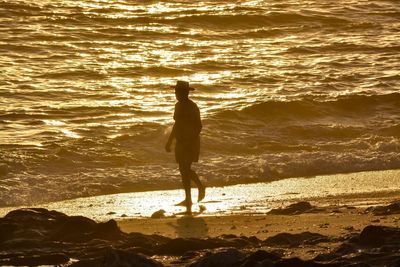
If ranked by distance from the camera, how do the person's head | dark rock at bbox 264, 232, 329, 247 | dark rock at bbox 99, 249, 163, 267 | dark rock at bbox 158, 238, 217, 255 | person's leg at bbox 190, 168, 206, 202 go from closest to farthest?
dark rock at bbox 99, 249, 163, 267
dark rock at bbox 158, 238, 217, 255
dark rock at bbox 264, 232, 329, 247
the person's head
person's leg at bbox 190, 168, 206, 202

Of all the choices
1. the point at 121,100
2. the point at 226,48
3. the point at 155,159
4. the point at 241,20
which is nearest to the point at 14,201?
the point at 155,159

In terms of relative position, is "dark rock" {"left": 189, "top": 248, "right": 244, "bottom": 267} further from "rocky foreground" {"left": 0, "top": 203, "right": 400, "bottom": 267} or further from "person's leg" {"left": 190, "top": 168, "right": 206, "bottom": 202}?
"person's leg" {"left": 190, "top": 168, "right": 206, "bottom": 202}

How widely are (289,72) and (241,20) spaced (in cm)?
788

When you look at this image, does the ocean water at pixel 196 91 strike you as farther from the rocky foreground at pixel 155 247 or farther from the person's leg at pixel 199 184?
the rocky foreground at pixel 155 247

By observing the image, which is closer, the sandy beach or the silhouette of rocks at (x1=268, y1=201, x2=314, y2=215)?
the sandy beach

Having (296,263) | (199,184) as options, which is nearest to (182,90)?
(199,184)

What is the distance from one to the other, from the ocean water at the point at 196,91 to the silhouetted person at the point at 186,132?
2030 mm

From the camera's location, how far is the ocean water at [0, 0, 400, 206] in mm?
15977

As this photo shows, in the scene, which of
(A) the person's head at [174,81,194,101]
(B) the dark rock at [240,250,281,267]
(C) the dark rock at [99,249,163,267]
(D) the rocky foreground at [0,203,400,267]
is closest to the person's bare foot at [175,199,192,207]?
(A) the person's head at [174,81,194,101]

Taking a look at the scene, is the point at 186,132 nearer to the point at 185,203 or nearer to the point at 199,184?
the point at 199,184

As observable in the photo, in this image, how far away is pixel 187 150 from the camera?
41.6 ft

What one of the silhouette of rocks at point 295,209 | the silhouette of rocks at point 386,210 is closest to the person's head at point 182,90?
the silhouette of rocks at point 295,209

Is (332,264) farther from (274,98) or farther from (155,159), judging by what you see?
(274,98)

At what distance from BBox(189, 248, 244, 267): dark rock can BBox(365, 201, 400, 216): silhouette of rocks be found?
323cm
